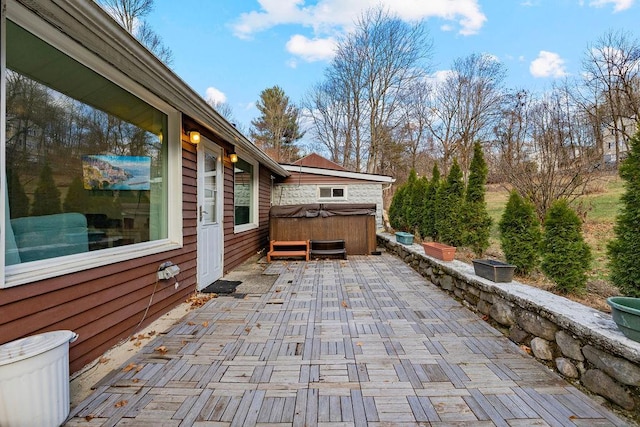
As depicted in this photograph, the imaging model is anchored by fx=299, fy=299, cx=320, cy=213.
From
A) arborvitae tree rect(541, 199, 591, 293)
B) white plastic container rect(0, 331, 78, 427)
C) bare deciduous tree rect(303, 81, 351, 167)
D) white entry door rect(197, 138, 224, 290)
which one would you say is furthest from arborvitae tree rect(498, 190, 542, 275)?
bare deciduous tree rect(303, 81, 351, 167)

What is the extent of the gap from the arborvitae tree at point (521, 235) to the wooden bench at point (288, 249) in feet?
13.0

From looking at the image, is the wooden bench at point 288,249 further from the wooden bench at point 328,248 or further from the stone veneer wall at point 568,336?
the stone veneer wall at point 568,336

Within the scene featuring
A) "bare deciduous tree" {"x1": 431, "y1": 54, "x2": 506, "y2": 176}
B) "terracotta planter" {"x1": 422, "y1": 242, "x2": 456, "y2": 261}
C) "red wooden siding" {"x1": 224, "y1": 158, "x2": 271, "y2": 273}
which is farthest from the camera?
"bare deciduous tree" {"x1": 431, "y1": 54, "x2": 506, "y2": 176}

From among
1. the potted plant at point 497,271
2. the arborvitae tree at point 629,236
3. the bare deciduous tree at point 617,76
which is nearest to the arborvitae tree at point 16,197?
the potted plant at point 497,271

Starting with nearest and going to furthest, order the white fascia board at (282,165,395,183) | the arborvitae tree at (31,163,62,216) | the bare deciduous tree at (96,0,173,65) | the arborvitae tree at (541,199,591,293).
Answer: the arborvitae tree at (31,163,62,216) < the arborvitae tree at (541,199,591,293) < the white fascia board at (282,165,395,183) < the bare deciduous tree at (96,0,173,65)

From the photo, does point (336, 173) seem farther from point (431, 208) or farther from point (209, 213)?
point (209, 213)

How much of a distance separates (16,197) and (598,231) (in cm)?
923

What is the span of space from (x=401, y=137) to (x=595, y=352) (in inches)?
687

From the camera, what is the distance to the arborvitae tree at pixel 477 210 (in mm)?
4961

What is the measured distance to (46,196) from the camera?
79.3 inches

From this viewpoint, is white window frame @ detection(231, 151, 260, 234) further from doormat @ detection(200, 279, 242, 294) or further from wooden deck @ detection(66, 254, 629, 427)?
wooden deck @ detection(66, 254, 629, 427)

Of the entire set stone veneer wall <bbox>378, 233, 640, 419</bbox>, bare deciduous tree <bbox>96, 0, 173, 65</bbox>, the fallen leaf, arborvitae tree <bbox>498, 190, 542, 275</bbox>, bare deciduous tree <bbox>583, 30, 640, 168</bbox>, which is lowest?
the fallen leaf

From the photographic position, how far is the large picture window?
5.97ft

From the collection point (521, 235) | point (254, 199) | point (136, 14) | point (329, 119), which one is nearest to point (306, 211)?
point (254, 199)
